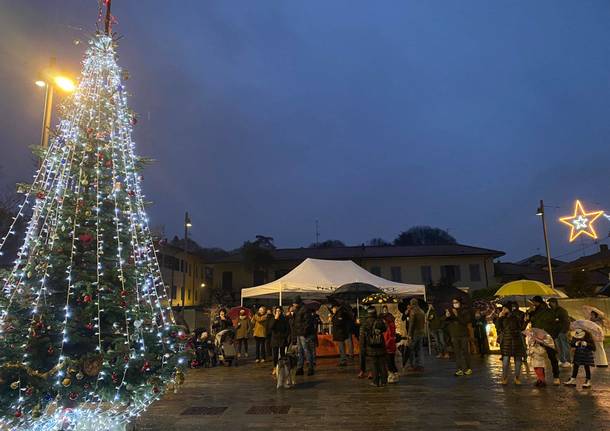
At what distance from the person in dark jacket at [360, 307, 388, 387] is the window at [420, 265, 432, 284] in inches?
1445

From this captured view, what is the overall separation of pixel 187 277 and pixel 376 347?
131ft

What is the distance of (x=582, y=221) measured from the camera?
1308 centimetres

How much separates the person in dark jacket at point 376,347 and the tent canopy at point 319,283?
6.54 meters

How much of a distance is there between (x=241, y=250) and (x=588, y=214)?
37.7m

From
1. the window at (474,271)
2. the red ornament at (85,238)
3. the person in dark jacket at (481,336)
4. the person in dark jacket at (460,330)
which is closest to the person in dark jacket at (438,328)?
the person in dark jacket at (481,336)

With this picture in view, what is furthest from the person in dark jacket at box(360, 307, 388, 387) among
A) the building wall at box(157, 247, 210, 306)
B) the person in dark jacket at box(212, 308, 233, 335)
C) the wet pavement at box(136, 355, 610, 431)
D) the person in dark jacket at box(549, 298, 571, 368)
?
the building wall at box(157, 247, 210, 306)

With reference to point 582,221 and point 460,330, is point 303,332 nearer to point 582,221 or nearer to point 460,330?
point 460,330

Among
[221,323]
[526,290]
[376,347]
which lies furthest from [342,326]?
[526,290]

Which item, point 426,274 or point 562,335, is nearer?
point 562,335

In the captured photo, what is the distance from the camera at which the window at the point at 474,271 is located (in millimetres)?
44875

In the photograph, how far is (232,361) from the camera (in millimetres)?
14531

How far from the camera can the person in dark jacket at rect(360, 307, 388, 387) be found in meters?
9.18

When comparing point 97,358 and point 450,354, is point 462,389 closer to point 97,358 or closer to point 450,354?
point 97,358

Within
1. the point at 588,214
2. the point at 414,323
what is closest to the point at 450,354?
the point at 414,323
